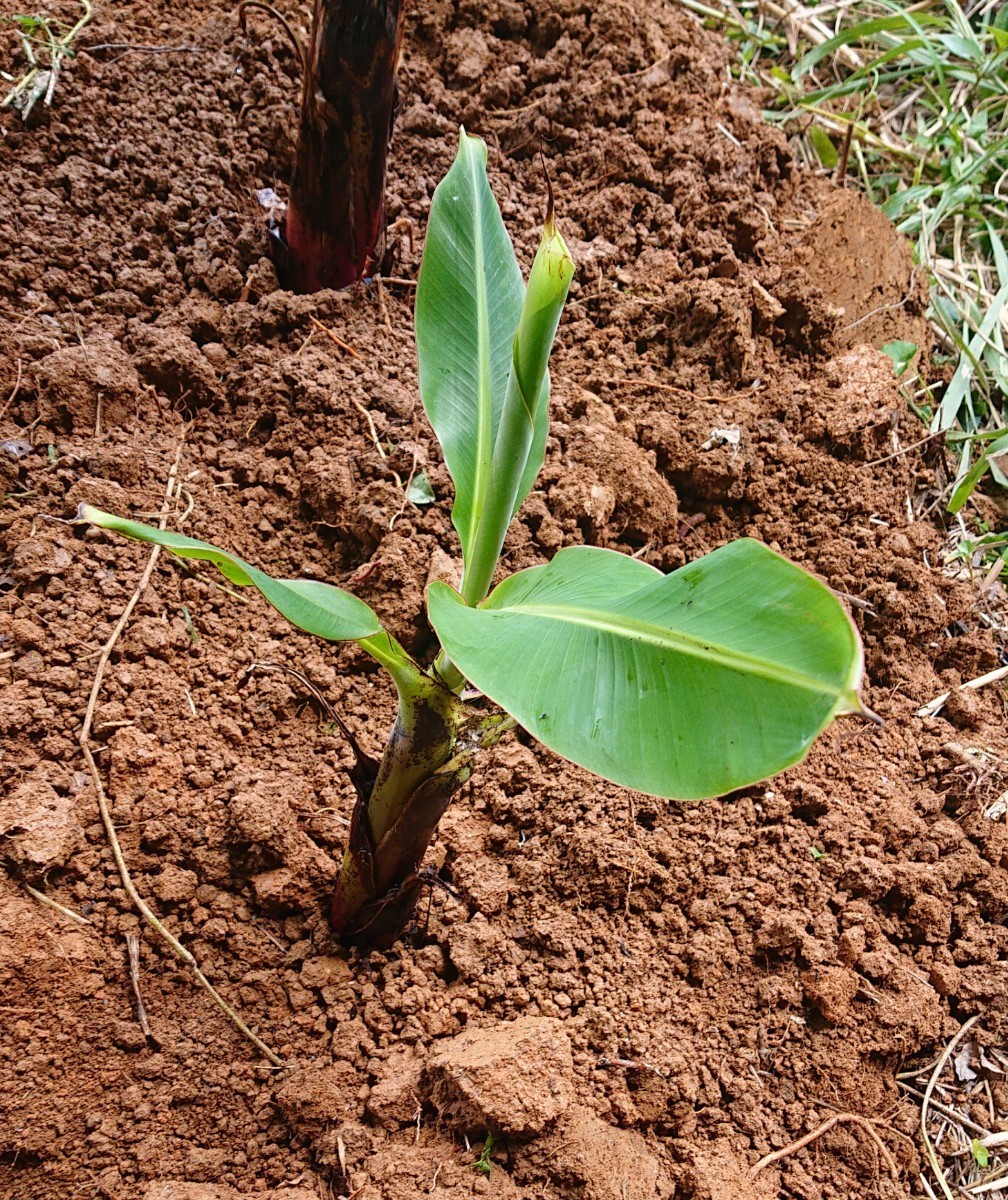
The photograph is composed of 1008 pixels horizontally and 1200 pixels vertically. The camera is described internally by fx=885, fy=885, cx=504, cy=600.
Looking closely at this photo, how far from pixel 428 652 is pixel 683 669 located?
717mm

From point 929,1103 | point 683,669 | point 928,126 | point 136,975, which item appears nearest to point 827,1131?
point 929,1103

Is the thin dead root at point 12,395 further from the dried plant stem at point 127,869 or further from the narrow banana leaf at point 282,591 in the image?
the narrow banana leaf at point 282,591

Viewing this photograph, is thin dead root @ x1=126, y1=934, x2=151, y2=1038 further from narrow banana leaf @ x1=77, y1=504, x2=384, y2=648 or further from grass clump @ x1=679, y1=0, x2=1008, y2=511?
grass clump @ x1=679, y1=0, x2=1008, y2=511

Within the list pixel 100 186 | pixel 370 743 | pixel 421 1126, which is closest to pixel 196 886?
pixel 370 743

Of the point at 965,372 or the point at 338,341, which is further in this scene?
the point at 965,372

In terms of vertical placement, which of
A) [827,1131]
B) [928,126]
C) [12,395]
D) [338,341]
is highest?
[928,126]

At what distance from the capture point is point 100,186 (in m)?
1.66

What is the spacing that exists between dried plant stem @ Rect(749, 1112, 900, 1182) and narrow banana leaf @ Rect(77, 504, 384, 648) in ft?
2.68

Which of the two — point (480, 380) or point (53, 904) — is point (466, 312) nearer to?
point (480, 380)

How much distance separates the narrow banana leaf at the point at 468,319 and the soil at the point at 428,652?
1.24 ft

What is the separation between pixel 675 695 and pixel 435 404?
21.2 inches

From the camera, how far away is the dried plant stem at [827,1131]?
109 cm

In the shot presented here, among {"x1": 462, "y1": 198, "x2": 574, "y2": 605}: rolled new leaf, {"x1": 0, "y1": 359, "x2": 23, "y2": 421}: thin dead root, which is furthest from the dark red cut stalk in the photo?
{"x1": 462, "y1": 198, "x2": 574, "y2": 605}: rolled new leaf

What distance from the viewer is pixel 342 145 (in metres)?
1.52
